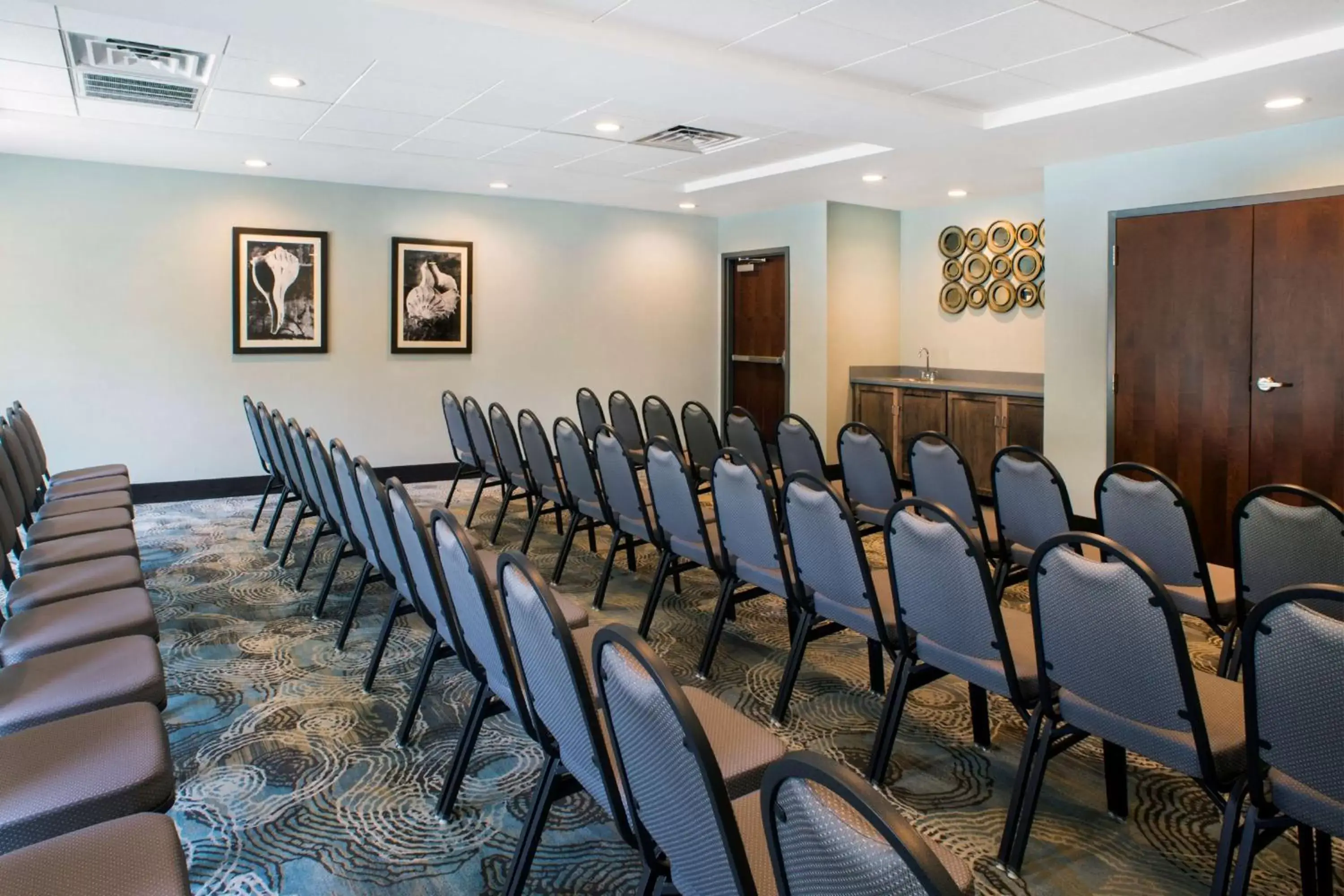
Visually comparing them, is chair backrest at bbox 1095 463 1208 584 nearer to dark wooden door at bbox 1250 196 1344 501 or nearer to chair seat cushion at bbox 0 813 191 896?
dark wooden door at bbox 1250 196 1344 501

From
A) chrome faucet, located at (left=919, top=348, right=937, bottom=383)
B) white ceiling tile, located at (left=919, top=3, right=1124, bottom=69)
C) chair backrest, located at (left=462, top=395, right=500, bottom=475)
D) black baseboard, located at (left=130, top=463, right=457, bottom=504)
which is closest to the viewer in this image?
white ceiling tile, located at (left=919, top=3, right=1124, bottom=69)

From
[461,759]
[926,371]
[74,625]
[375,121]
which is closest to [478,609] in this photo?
[461,759]

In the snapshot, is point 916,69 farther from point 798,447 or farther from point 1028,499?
point 1028,499

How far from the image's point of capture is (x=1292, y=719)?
5.53 feet

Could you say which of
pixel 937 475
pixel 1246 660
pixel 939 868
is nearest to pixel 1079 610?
pixel 1246 660

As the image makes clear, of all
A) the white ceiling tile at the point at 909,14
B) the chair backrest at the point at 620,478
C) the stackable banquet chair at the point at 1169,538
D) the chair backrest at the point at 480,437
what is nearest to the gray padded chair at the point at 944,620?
the stackable banquet chair at the point at 1169,538

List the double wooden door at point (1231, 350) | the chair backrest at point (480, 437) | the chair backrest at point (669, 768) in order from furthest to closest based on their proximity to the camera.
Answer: the chair backrest at point (480, 437) → the double wooden door at point (1231, 350) → the chair backrest at point (669, 768)

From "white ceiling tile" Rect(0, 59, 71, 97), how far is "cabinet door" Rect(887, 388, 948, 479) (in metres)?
6.52

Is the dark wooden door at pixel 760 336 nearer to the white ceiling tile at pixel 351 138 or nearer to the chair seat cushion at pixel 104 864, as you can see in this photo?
the white ceiling tile at pixel 351 138

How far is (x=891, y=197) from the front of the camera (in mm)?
8164

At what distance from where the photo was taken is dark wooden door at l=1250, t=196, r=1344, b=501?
5.04 metres

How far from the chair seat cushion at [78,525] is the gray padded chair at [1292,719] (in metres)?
4.12

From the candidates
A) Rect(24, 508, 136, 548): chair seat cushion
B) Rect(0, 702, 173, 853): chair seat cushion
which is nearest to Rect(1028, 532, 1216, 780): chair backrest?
Rect(0, 702, 173, 853): chair seat cushion

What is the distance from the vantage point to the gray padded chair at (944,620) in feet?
7.58
